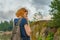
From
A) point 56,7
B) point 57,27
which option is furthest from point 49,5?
point 57,27

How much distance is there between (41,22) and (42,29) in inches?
29.5

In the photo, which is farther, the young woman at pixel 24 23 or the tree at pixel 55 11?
the tree at pixel 55 11

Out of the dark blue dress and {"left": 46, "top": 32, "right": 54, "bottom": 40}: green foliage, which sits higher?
the dark blue dress

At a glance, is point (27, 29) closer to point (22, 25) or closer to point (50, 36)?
point (22, 25)

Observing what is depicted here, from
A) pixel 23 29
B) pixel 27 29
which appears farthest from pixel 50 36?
pixel 27 29

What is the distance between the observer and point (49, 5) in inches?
754

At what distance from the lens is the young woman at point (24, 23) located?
5.34 meters

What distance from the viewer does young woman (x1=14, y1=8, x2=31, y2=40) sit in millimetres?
5336

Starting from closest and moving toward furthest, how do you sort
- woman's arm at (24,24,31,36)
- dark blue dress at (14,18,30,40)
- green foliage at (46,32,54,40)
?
1. woman's arm at (24,24,31,36)
2. dark blue dress at (14,18,30,40)
3. green foliage at (46,32,54,40)

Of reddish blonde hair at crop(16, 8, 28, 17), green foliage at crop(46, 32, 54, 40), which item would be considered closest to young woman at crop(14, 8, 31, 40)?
reddish blonde hair at crop(16, 8, 28, 17)

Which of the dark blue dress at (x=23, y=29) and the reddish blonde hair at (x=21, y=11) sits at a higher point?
the reddish blonde hair at (x=21, y=11)

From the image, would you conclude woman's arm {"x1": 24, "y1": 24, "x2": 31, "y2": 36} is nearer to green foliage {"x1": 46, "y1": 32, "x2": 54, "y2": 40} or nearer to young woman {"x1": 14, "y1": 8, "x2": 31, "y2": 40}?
young woman {"x1": 14, "y1": 8, "x2": 31, "y2": 40}

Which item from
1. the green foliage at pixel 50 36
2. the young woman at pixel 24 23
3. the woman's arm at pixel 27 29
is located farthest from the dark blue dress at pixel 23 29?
the green foliage at pixel 50 36

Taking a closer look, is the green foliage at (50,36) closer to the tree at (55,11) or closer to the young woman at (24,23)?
the tree at (55,11)
